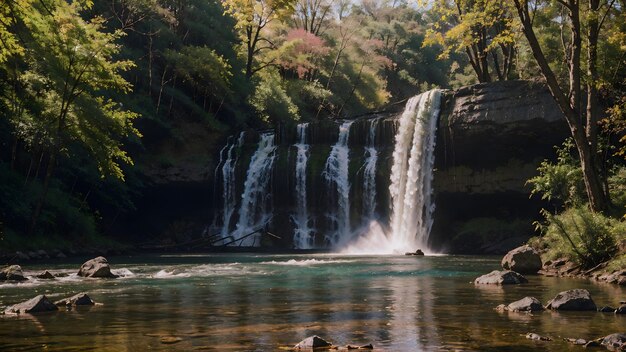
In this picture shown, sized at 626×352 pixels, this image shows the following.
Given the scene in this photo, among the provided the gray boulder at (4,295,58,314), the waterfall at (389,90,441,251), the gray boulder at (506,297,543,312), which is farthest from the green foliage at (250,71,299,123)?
the gray boulder at (506,297,543,312)

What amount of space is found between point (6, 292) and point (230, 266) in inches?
445

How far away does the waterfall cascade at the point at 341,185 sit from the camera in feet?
144

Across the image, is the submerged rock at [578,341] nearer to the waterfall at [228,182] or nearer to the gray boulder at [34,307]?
the gray boulder at [34,307]

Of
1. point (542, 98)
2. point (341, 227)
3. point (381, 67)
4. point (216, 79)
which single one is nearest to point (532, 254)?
point (542, 98)

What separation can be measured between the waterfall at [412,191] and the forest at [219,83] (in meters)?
4.52

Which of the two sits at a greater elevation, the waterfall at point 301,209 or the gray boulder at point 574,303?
the waterfall at point 301,209

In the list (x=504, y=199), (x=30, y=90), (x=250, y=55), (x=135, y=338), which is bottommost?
(x=135, y=338)

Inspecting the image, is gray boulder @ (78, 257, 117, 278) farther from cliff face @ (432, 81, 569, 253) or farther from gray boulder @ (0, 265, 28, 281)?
cliff face @ (432, 81, 569, 253)

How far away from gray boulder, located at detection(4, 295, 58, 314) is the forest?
4752 mm

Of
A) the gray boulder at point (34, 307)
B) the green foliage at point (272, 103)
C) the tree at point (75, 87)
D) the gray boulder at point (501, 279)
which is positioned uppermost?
the green foliage at point (272, 103)

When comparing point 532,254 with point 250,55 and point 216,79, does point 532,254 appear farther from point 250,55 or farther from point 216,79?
point 250,55

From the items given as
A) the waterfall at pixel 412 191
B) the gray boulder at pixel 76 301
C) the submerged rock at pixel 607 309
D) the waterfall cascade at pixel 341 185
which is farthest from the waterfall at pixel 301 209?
the submerged rock at pixel 607 309

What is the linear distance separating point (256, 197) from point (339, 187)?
551 centimetres

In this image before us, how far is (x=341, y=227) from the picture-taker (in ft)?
149
